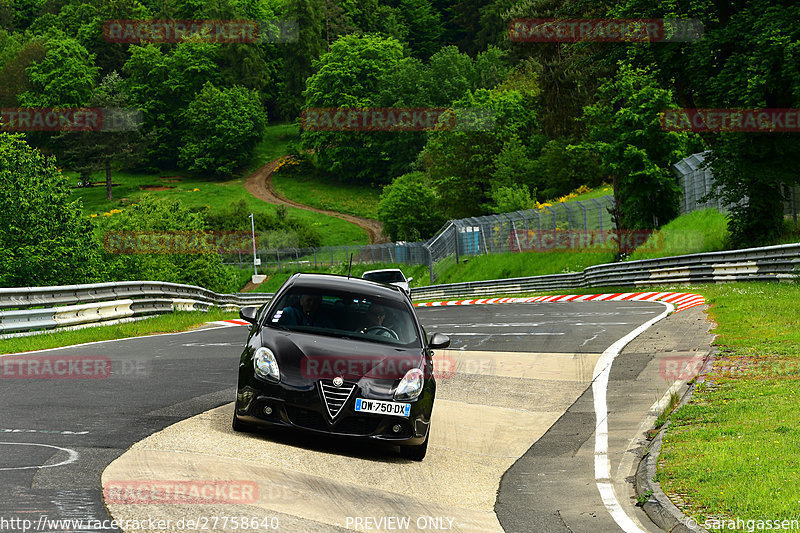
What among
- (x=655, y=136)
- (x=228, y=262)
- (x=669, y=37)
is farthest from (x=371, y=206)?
(x=669, y=37)

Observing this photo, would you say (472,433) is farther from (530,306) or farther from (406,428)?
(530,306)

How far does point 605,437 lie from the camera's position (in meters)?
10.4

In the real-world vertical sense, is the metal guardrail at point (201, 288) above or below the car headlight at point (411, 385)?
below

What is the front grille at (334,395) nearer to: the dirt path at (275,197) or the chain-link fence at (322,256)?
the chain-link fence at (322,256)

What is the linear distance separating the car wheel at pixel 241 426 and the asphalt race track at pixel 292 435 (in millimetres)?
97

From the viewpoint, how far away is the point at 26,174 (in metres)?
62.7

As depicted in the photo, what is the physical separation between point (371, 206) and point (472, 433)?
362ft

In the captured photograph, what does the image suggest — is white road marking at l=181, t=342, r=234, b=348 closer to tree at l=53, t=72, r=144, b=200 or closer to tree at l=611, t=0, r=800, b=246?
tree at l=611, t=0, r=800, b=246

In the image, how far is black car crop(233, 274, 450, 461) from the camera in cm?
867

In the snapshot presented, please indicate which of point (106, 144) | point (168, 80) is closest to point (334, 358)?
point (106, 144)

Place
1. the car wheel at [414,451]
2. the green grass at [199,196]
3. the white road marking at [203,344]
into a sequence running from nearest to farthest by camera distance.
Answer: the car wheel at [414,451], the white road marking at [203,344], the green grass at [199,196]

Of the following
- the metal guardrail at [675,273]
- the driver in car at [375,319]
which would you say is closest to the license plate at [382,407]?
the driver in car at [375,319]

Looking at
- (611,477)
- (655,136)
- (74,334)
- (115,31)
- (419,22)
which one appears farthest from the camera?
(419,22)

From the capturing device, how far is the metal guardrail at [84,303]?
18641mm
